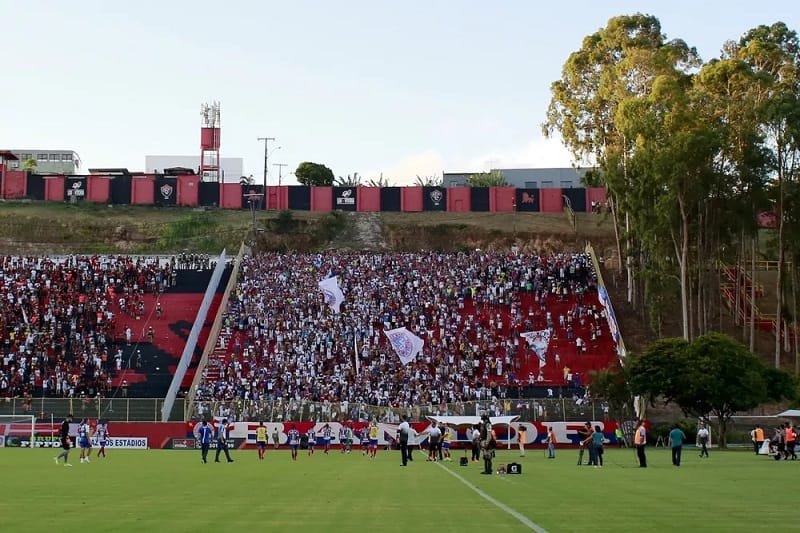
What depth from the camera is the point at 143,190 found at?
9812 cm

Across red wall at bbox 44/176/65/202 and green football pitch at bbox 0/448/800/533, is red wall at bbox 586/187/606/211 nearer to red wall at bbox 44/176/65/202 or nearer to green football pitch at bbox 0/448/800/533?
red wall at bbox 44/176/65/202

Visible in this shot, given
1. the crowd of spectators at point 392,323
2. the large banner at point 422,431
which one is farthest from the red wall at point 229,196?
the large banner at point 422,431

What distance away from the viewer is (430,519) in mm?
14242

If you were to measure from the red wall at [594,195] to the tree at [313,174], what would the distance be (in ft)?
134

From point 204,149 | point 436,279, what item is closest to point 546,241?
point 436,279

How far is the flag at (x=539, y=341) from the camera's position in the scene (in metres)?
63.5

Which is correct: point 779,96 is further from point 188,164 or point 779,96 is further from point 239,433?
point 188,164

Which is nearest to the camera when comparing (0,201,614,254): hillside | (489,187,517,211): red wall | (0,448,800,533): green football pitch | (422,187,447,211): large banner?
(0,448,800,533): green football pitch

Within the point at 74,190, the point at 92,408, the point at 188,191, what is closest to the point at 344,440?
the point at 92,408

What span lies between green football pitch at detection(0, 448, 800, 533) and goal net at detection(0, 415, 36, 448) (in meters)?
23.6

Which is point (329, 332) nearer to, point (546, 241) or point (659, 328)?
point (659, 328)

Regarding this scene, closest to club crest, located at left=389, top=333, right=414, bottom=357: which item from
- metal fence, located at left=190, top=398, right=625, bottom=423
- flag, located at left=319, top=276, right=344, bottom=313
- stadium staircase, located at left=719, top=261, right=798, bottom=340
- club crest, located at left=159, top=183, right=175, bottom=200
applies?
flag, located at left=319, top=276, right=344, bottom=313

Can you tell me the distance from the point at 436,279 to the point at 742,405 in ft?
90.9

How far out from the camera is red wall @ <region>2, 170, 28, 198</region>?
98.8 m
